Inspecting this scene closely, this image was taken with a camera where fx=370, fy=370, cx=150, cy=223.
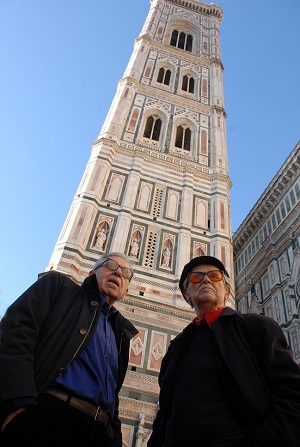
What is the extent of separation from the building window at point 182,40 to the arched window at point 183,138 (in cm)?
851

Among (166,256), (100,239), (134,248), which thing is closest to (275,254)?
(166,256)

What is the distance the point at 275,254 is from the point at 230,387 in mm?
11435

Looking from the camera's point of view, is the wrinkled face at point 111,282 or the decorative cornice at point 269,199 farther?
the decorative cornice at point 269,199

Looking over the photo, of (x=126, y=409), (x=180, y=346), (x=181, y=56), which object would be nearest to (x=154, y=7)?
(x=181, y=56)

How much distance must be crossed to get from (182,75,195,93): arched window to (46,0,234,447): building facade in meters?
0.08

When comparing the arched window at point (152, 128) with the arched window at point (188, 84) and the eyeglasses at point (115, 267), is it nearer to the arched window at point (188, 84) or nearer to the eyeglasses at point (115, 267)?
the arched window at point (188, 84)

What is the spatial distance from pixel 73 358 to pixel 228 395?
0.82 metres

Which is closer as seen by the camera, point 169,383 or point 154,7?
point 169,383

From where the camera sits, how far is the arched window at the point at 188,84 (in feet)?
56.8

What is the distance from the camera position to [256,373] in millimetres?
1730

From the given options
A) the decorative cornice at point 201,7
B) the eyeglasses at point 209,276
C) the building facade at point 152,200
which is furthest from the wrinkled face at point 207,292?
the decorative cornice at point 201,7

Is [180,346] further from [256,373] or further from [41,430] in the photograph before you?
[41,430]

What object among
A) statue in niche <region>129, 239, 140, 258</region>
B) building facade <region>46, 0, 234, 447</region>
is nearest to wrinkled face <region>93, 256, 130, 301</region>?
building facade <region>46, 0, 234, 447</region>

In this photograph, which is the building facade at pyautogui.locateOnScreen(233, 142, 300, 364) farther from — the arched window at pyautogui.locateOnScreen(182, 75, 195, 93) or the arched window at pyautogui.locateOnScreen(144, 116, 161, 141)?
the arched window at pyautogui.locateOnScreen(182, 75, 195, 93)
